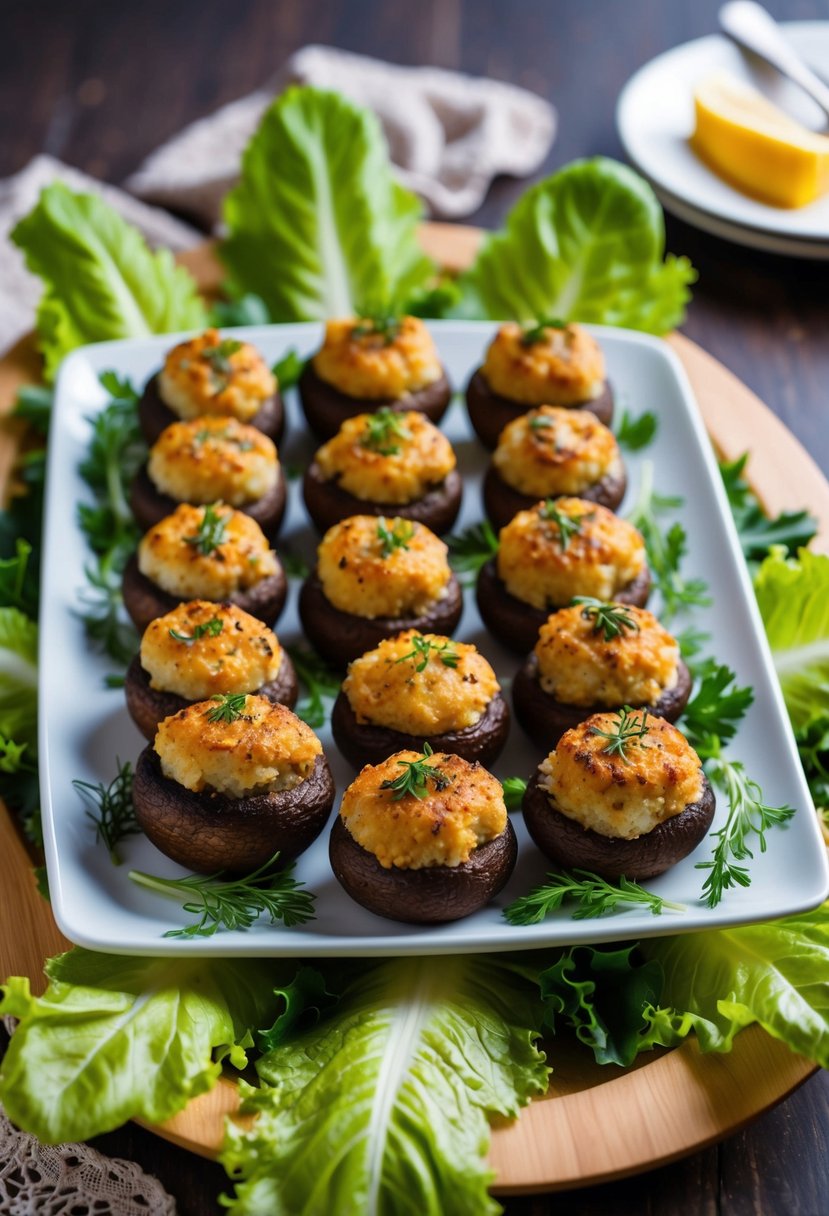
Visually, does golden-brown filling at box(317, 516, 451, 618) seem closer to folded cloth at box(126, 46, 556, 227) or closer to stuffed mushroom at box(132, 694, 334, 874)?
stuffed mushroom at box(132, 694, 334, 874)

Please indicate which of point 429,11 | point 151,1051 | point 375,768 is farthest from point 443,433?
point 429,11

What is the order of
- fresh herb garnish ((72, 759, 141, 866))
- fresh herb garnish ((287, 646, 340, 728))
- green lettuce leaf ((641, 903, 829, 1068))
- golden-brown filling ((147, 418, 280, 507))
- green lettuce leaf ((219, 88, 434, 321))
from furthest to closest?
green lettuce leaf ((219, 88, 434, 321))
golden-brown filling ((147, 418, 280, 507))
fresh herb garnish ((287, 646, 340, 728))
fresh herb garnish ((72, 759, 141, 866))
green lettuce leaf ((641, 903, 829, 1068))

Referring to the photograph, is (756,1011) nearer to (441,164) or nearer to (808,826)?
(808,826)

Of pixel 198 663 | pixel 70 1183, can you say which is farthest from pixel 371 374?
pixel 70 1183

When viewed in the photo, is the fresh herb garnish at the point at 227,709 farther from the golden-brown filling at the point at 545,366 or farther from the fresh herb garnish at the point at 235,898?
the golden-brown filling at the point at 545,366

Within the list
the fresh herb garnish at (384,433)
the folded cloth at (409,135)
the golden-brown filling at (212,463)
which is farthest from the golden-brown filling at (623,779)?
the folded cloth at (409,135)

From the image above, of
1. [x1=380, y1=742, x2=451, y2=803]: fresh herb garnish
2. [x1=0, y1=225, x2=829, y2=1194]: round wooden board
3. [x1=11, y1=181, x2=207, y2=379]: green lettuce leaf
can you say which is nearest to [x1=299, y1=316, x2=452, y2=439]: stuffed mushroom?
[x1=11, y1=181, x2=207, y2=379]: green lettuce leaf

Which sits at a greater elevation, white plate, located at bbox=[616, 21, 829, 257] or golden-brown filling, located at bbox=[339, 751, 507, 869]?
white plate, located at bbox=[616, 21, 829, 257]

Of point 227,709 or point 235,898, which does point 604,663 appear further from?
point 235,898
